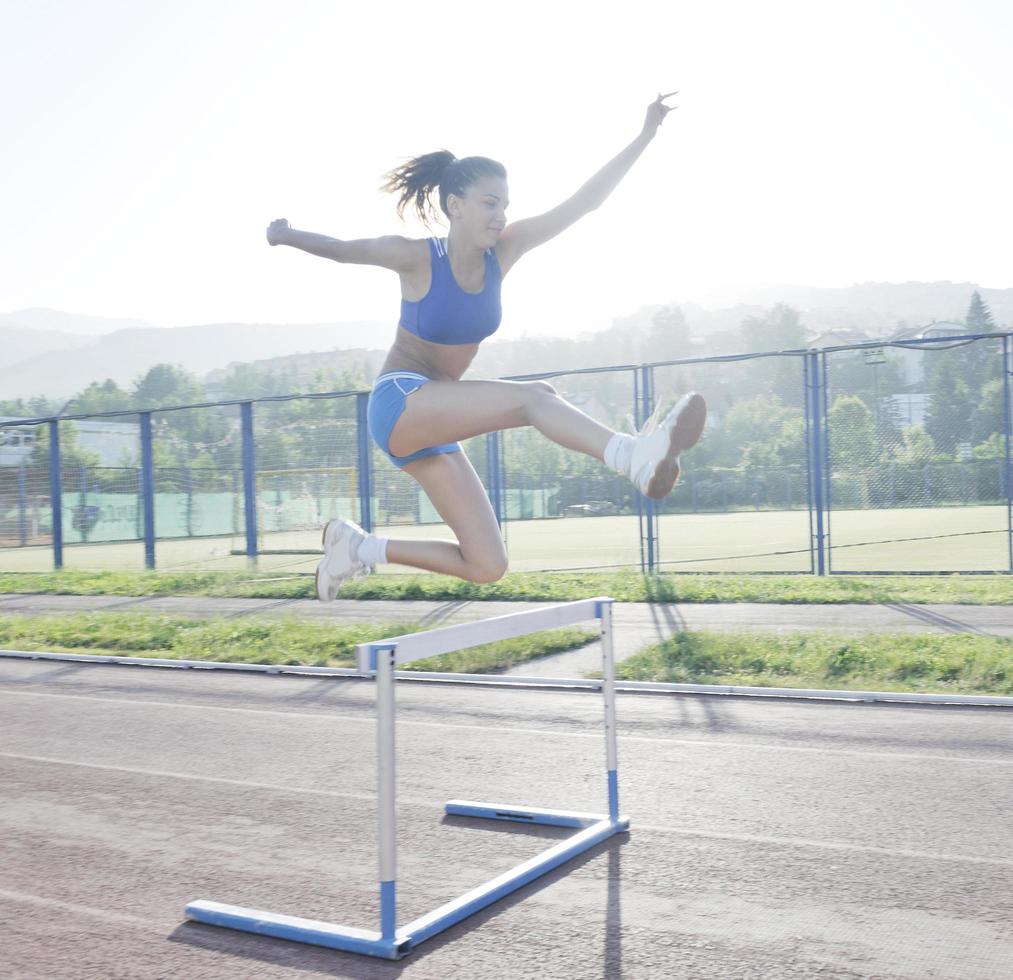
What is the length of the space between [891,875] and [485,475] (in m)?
12.4

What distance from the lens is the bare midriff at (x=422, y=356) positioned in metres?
4.00

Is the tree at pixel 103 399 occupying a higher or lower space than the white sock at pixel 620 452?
higher

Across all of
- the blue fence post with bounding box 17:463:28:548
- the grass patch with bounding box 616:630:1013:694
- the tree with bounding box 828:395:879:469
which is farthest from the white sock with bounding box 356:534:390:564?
the blue fence post with bounding box 17:463:28:548

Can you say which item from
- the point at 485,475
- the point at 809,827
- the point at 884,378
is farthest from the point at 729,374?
the point at 809,827

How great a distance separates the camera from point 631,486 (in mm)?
24047

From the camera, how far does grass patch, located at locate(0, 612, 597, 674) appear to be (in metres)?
9.58

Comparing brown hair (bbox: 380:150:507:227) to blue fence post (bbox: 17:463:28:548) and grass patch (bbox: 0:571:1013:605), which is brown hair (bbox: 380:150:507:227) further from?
blue fence post (bbox: 17:463:28:548)

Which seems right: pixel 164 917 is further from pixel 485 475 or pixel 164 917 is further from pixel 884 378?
pixel 884 378

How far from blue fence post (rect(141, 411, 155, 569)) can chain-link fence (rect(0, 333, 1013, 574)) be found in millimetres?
45

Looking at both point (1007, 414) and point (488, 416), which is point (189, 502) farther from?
point (488, 416)

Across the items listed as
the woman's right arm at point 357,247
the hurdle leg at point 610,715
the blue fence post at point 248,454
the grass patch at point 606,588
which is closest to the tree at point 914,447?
the grass patch at point 606,588

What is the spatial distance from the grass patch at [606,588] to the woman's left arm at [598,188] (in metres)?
8.46

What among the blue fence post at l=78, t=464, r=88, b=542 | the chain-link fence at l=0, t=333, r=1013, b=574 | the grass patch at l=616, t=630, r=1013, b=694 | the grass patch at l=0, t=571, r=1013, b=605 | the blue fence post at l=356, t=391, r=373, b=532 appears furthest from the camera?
the blue fence post at l=78, t=464, r=88, b=542

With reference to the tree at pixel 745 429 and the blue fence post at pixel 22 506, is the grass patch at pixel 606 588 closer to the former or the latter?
the blue fence post at pixel 22 506
